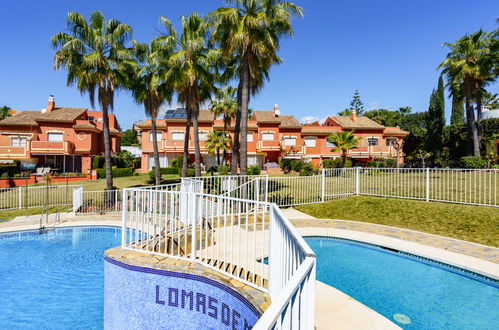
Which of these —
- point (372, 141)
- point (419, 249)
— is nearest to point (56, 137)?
point (419, 249)

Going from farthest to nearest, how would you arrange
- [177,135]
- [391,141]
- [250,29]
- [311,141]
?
1. [391,141]
2. [311,141]
3. [177,135]
4. [250,29]

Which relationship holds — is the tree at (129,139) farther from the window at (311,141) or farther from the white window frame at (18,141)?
the window at (311,141)

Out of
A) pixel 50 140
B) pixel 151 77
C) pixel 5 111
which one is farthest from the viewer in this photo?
pixel 5 111

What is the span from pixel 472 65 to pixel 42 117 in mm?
44583

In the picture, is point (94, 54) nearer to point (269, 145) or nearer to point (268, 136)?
point (269, 145)

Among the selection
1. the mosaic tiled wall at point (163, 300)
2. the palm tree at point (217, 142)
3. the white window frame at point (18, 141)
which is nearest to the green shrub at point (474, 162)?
the palm tree at point (217, 142)

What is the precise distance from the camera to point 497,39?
22.1 m

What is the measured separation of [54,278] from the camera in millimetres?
7418

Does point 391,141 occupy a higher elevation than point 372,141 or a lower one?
lower

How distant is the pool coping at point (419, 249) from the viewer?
6.07 metres

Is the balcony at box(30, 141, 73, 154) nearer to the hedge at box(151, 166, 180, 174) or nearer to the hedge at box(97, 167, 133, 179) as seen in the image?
the hedge at box(97, 167, 133, 179)

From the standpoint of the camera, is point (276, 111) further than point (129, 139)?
No

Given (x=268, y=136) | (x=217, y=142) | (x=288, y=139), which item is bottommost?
(x=217, y=142)

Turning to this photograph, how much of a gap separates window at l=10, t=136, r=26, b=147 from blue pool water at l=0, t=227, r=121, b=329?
25.6 metres
